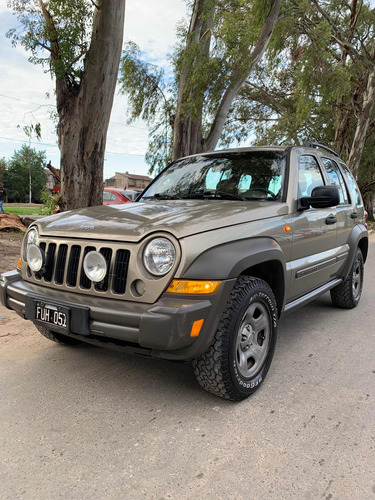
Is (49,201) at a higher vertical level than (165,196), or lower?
lower

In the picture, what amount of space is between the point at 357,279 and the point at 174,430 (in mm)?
3722

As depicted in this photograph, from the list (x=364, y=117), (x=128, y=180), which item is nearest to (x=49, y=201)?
(x=364, y=117)

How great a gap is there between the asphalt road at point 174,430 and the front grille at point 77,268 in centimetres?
79

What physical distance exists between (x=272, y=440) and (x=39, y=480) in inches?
49.4

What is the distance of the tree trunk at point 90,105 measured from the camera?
6334mm

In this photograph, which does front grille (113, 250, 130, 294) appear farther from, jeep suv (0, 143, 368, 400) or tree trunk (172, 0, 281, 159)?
tree trunk (172, 0, 281, 159)

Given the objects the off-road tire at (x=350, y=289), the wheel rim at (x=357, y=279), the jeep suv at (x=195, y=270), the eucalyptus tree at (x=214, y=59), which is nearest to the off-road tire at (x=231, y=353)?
the jeep suv at (x=195, y=270)

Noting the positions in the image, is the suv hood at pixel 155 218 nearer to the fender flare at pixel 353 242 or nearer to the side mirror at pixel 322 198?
the side mirror at pixel 322 198

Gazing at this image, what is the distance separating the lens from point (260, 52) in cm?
913

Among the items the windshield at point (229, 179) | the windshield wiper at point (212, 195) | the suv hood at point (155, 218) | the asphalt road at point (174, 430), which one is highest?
the windshield at point (229, 179)

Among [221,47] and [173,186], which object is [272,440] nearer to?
[173,186]

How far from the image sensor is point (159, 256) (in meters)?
2.31

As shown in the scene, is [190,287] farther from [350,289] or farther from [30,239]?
[350,289]

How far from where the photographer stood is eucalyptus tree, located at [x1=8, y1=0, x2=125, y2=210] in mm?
6340
